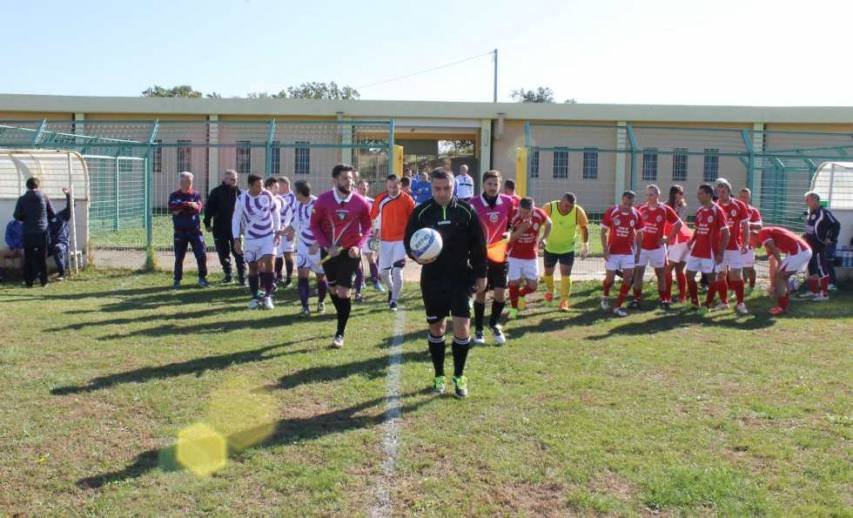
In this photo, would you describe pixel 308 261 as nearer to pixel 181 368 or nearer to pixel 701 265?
pixel 181 368

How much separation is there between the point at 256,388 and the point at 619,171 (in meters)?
23.9

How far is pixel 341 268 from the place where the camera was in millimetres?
8188

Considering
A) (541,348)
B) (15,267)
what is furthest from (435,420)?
(15,267)

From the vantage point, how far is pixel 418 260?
20.1ft

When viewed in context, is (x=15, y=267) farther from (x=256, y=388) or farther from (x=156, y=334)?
(x=256, y=388)

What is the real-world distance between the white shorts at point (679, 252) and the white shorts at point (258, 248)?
6.02 metres

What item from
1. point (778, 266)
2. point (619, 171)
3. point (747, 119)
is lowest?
point (778, 266)

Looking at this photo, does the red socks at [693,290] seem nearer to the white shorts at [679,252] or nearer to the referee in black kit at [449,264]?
the white shorts at [679,252]

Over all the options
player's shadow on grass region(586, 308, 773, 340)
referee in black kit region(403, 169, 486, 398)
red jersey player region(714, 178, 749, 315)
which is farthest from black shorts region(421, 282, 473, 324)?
red jersey player region(714, 178, 749, 315)

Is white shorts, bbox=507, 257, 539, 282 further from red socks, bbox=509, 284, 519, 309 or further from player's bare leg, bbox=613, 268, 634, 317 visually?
player's bare leg, bbox=613, 268, 634, 317

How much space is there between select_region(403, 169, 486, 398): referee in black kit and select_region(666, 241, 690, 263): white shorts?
238 inches

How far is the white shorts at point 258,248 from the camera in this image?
10.4 meters

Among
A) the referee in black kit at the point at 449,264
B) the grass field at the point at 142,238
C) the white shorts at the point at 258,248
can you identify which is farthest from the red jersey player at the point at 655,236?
the white shorts at the point at 258,248

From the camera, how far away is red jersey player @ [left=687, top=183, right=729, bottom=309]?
34.5 ft
